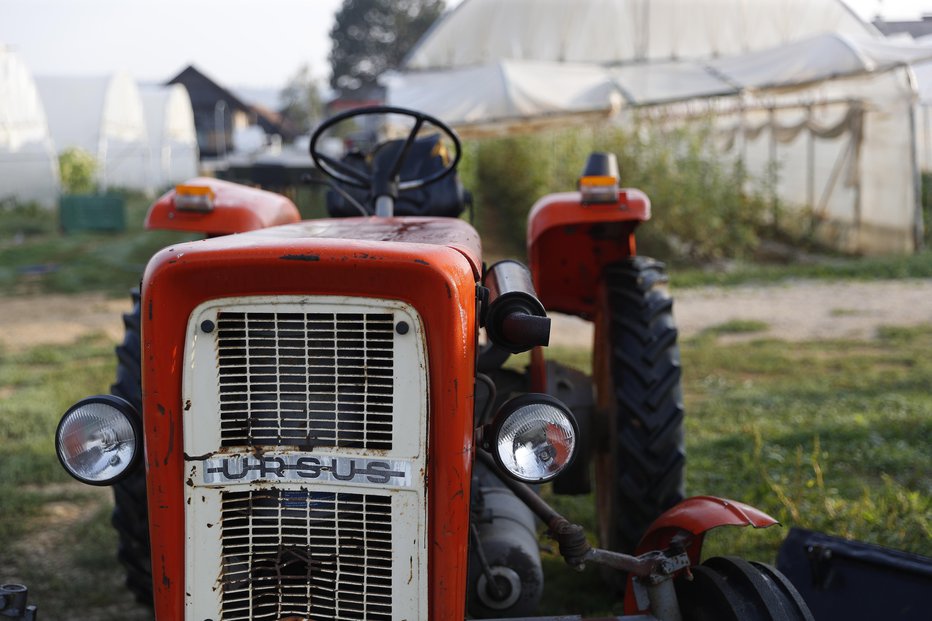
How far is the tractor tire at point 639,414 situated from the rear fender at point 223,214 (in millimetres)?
1324

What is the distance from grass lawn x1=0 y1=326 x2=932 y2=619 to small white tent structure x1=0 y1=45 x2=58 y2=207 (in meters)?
15.5

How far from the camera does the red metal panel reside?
6.93ft

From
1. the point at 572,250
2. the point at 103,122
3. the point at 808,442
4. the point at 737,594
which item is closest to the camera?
the point at 737,594

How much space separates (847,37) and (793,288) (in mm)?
5297

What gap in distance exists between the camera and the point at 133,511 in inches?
126

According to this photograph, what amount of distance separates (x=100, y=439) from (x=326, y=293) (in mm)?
646

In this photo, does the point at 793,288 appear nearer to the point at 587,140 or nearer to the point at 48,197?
the point at 587,140

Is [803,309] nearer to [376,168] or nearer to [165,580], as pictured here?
[376,168]

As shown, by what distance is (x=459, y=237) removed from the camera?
2725mm

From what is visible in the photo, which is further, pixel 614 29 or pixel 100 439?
pixel 614 29

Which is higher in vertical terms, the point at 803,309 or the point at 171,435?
the point at 171,435

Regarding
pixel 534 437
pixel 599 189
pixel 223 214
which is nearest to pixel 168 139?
pixel 223 214

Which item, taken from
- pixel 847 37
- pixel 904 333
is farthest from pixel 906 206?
pixel 904 333

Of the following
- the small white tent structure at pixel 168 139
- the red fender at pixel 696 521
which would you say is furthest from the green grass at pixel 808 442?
the small white tent structure at pixel 168 139
